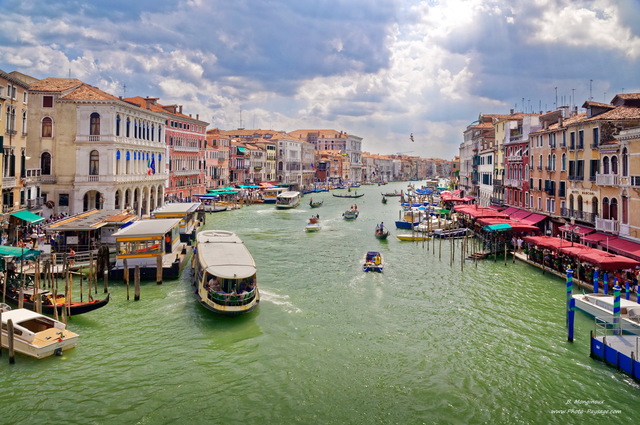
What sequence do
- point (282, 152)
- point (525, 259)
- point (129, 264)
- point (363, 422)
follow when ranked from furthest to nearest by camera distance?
point (282, 152), point (525, 259), point (129, 264), point (363, 422)

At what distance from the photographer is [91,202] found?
111 ft

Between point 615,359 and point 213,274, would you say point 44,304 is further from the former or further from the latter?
point 615,359

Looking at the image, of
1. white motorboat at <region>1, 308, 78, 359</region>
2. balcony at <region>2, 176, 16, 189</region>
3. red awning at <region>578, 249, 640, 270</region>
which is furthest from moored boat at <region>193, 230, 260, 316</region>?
red awning at <region>578, 249, 640, 270</region>

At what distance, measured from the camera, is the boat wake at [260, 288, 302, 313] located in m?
18.2

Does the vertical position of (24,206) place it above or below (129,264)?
above

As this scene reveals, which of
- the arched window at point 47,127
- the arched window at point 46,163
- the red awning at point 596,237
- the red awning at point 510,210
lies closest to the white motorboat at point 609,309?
the red awning at point 596,237

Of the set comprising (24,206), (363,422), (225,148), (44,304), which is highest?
(225,148)

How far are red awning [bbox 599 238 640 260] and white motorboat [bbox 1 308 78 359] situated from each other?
73.0 ft

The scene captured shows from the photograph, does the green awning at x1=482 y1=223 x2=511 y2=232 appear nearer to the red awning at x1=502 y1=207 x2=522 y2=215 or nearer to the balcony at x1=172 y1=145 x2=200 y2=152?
the red awning at x1=502 y1=207 x2=522 y2=215

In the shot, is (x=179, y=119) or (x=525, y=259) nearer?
(x=525, y=259)

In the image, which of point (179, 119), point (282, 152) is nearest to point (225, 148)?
point (179, 119)

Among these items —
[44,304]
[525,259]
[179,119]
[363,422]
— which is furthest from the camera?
[179,119]

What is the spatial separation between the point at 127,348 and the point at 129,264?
Answer: 8.25 m

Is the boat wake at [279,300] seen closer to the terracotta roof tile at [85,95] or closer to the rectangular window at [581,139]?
the rectangular window at [581,139]
